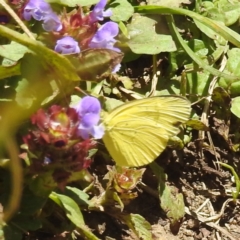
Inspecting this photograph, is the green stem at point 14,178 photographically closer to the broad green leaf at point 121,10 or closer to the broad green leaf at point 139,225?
the broad green leaf at point 139,225

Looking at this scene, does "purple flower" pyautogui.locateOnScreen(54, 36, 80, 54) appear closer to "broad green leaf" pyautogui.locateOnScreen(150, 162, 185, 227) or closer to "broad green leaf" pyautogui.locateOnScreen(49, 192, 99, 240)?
"broad green leaf" pyautogui.locateOnScreen(49, 192, 99, 240)

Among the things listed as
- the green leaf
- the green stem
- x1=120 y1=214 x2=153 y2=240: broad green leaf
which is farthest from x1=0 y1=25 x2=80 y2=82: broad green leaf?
x1=120 y1=214 x2=153 y2=240: broad green leaf

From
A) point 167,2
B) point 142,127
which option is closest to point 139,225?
point 142,127

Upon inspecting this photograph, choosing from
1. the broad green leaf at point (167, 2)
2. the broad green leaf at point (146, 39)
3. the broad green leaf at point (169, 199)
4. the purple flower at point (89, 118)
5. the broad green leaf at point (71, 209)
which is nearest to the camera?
the purple flower at point (89, 118)

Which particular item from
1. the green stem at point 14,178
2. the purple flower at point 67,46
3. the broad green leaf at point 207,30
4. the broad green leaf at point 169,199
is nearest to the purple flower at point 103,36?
the purple flower at point 67,46

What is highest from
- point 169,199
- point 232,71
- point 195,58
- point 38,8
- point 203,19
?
point 38,8

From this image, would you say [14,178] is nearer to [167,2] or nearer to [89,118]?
[89,118]
